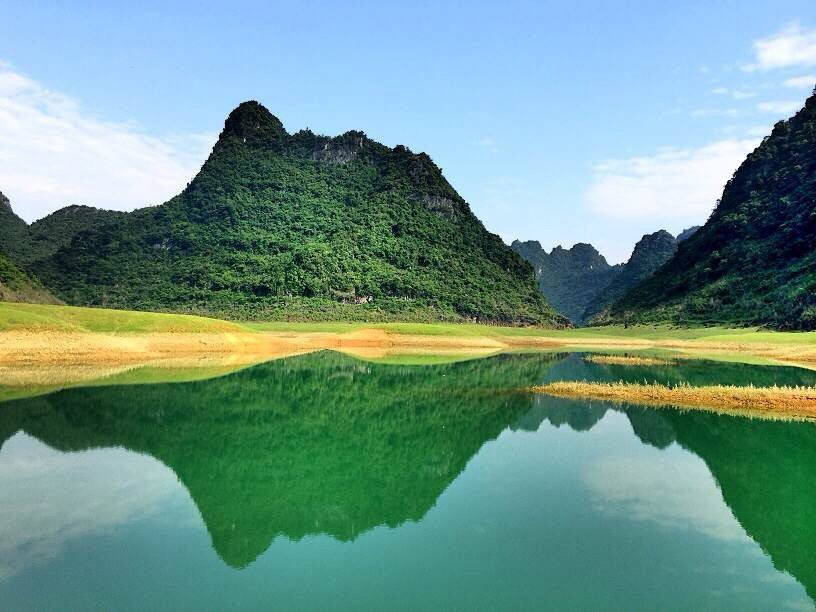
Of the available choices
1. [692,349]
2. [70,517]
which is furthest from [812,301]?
[70,517]

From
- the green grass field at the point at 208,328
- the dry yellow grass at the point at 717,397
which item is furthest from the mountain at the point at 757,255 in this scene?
the dry yellow grass at the point at 717,397

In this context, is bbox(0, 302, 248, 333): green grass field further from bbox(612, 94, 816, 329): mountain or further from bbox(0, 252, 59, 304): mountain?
bbox(612, 94, 816, 329): mountain

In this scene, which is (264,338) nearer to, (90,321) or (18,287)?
(90,321)

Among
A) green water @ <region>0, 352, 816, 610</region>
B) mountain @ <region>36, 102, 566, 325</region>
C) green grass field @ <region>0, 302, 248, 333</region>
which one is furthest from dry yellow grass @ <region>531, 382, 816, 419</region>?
mountain @ <region>36, 102, 566, 325</region>

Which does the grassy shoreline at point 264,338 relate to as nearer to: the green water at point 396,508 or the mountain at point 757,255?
the mountain at point 757,255

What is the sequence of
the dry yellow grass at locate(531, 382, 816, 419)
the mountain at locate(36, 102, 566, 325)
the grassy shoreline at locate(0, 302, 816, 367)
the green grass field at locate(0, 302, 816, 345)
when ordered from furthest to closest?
the mountain at locate(36, 102, 566, 325) → the green grass field at locate(0, 302, 816, 345) → the grassy shoreline at locate(0, 302, 816, 367) → the dry yellow grass at locate(531, 382, 816, 419)

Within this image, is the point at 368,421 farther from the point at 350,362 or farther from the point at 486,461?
the point at 350,362
